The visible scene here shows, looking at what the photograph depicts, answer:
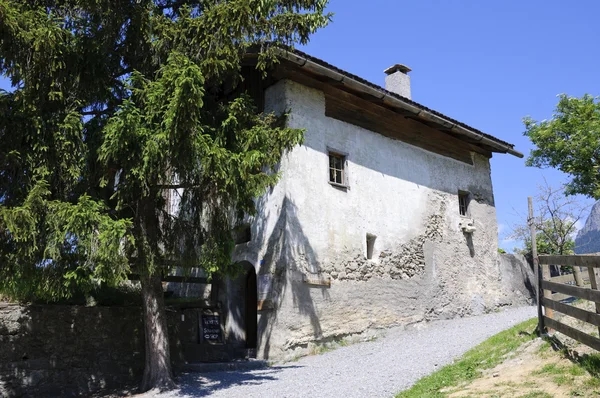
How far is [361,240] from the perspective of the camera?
12453 millimetres

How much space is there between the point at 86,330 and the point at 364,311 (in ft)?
19.4

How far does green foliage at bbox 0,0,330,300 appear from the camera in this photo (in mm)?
7629

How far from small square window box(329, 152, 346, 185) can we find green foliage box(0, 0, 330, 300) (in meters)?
3.06

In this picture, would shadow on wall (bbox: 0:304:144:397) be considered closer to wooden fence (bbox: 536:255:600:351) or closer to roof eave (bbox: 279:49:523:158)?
roof eave (bbox: 279:49:523:158)

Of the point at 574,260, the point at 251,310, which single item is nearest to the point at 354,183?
the point at 251,310

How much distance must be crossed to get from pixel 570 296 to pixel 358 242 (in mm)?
5698

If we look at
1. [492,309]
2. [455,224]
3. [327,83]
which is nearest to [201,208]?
[327,83]

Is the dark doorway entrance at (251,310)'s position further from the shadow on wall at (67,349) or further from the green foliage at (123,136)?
the green foliage at (123,136)

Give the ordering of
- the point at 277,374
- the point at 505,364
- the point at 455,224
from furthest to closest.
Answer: the point at 455,224 → the point at 277,374 → the point at 505,364

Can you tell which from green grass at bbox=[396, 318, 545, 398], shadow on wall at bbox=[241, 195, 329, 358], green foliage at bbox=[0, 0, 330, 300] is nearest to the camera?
green grass at bbox=[396, 318, 545, 398]

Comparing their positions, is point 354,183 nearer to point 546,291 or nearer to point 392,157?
point 392,157

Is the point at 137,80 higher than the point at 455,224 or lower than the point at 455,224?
higher

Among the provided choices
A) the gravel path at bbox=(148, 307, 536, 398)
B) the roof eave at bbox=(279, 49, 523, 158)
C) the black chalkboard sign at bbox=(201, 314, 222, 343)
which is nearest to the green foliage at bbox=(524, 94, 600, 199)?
the roof eave at bbox=(279, 49, 523, 158)

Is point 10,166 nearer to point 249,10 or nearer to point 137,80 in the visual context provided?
point 137,80
